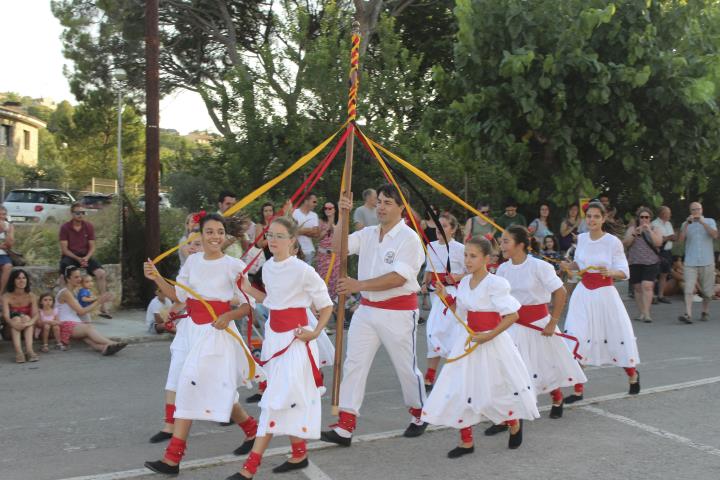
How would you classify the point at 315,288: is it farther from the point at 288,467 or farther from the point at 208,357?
the point at 288,467

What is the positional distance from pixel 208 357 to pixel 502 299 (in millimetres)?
2143

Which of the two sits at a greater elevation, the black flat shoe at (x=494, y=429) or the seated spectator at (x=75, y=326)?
the seated spectator at (x=75, y=326)

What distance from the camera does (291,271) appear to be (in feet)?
17.4

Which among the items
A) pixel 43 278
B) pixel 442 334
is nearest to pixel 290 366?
pixel 442 334

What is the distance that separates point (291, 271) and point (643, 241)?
998cm

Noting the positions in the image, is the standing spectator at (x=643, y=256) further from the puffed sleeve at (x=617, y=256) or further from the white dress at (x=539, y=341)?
the white dress at (x=539, y=341)

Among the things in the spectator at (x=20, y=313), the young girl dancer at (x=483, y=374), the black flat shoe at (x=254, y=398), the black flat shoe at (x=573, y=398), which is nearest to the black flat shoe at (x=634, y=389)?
the black flat shoe at (x=573, y=398)

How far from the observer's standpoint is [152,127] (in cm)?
1200

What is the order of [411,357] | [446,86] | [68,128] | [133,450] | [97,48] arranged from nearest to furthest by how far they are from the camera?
1. [133,450]
2. [411,357]
3. [446,86]
4. [97,48]
5. [68,128]

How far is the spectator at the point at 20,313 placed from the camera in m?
9.10

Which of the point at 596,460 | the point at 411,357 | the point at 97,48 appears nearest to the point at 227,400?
the point at 411,357

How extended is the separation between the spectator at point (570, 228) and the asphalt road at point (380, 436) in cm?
576

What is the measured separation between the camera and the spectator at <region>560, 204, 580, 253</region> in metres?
14.4

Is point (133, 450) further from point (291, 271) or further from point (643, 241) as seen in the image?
point (643, 241)
